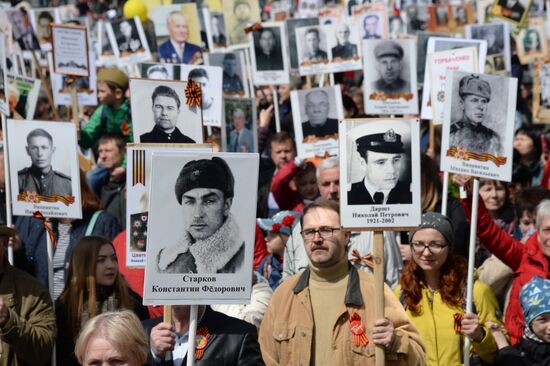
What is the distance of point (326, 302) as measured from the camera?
5.77 m

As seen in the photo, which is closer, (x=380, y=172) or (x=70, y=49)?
(x=380, y=172)

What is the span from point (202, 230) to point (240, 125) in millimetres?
5379

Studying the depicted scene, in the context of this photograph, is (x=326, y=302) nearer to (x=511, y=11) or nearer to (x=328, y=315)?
(x=328, y=315)

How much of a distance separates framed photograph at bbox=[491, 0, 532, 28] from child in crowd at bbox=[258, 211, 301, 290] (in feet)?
20.3

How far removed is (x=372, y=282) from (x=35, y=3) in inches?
1208

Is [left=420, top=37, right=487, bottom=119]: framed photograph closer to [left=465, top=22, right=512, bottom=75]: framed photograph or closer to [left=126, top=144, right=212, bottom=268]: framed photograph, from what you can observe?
[left=465, top=22, right=512, bottom=75]: framed photograph

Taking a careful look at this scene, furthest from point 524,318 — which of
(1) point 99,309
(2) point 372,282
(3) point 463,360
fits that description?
(1) point 99,309

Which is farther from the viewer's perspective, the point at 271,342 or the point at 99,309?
the point at 99,309

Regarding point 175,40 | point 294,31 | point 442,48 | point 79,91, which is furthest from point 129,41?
point 442,48

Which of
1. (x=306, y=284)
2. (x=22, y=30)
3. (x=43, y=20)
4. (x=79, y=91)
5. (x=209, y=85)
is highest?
(x=43, y=20)

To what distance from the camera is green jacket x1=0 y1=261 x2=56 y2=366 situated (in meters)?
5.96

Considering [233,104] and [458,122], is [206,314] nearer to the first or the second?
[458,122]

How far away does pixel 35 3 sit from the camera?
35.0 metres

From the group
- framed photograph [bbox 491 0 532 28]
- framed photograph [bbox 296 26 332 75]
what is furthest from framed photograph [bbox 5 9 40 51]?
framed photograph [bbox 491 0 532 28]
